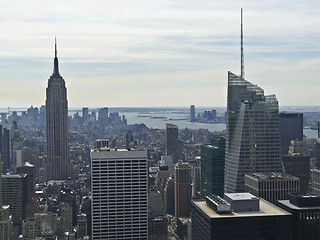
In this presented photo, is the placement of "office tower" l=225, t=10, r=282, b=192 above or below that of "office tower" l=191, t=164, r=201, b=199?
above

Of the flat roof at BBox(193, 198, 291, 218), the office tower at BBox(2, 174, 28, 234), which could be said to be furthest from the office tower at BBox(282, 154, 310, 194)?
the flat roof at BBox(193, 198, 291, 218)

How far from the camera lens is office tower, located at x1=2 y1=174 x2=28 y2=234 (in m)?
71.6

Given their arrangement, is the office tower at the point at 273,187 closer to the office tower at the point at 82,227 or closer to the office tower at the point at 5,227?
the office tower at the point at 82,227

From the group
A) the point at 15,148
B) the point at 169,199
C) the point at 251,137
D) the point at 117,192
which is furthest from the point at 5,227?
the point at 15,148

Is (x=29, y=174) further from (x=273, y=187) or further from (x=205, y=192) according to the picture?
(x=273, y=187)

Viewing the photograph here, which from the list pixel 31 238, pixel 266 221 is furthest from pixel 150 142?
pixel 266 221

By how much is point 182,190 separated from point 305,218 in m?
47.0

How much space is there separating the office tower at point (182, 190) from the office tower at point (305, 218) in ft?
147

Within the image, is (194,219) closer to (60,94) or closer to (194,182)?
(194,182)

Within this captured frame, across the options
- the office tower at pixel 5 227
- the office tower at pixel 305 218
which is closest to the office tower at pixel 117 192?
the office tower at pixel 5 227

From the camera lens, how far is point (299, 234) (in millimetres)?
A: 30141

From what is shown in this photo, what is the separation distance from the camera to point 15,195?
73.4m

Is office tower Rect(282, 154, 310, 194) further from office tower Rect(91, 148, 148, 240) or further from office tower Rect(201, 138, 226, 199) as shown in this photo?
office tower Rect(91, 148, 148, 240)

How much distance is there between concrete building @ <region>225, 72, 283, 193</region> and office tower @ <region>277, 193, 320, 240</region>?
56.0ft
